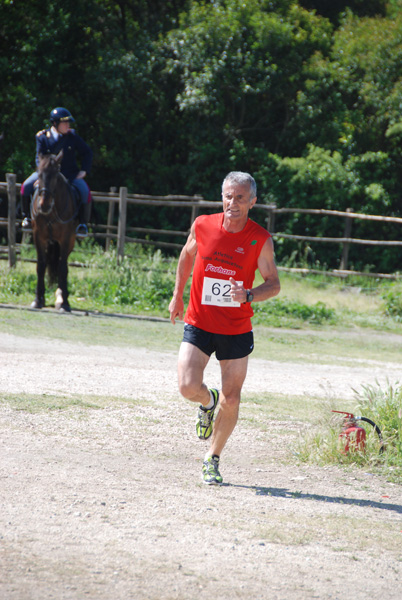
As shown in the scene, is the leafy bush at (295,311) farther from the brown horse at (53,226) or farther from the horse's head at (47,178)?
the horse's head at (47,178)

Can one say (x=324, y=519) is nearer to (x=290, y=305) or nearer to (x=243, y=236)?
(x=243, y=236)

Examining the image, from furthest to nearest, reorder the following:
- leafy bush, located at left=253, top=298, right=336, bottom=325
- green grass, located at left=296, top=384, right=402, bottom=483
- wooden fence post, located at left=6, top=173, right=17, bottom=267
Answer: wooden fence post, located at left=6, top=173, right=17, bottom=267 → leafy bush, located at left=253, top=298, right=336, bottom=325 → green grass, located at left=296, top=384, right=402, bottom=483

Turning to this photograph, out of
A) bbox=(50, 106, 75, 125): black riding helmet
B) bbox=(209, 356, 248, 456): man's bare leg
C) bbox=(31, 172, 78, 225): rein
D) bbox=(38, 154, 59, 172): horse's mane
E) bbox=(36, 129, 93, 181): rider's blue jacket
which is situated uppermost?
bbox=(50, 106, 75, 125): black riding helmet

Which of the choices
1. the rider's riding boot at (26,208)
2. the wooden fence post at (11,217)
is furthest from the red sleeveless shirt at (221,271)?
the wooden fence post at (11,217)

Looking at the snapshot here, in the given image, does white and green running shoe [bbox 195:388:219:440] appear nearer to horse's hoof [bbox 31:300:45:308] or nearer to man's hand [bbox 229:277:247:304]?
man's hand [bbox 229:277:247:304]

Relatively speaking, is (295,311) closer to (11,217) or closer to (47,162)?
(47,162)

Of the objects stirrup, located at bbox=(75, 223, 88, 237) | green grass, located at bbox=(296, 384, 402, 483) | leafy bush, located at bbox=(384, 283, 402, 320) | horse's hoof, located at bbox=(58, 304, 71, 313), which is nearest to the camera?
green grass, located at bbox=(296, 384, 402, 483)

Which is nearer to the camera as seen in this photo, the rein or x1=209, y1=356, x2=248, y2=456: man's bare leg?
x1=209, y1=356, x2=248, y2=456: man's bare leg

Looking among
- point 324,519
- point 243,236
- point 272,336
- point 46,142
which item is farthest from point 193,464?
point 46,142

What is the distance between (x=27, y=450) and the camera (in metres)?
5.55

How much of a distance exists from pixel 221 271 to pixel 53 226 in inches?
351

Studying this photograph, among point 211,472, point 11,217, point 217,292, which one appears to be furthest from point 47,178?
point 211,472

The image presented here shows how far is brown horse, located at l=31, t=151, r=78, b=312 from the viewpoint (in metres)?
13.1

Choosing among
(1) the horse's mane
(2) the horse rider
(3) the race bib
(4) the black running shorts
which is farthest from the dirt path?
(2) the horse rider
